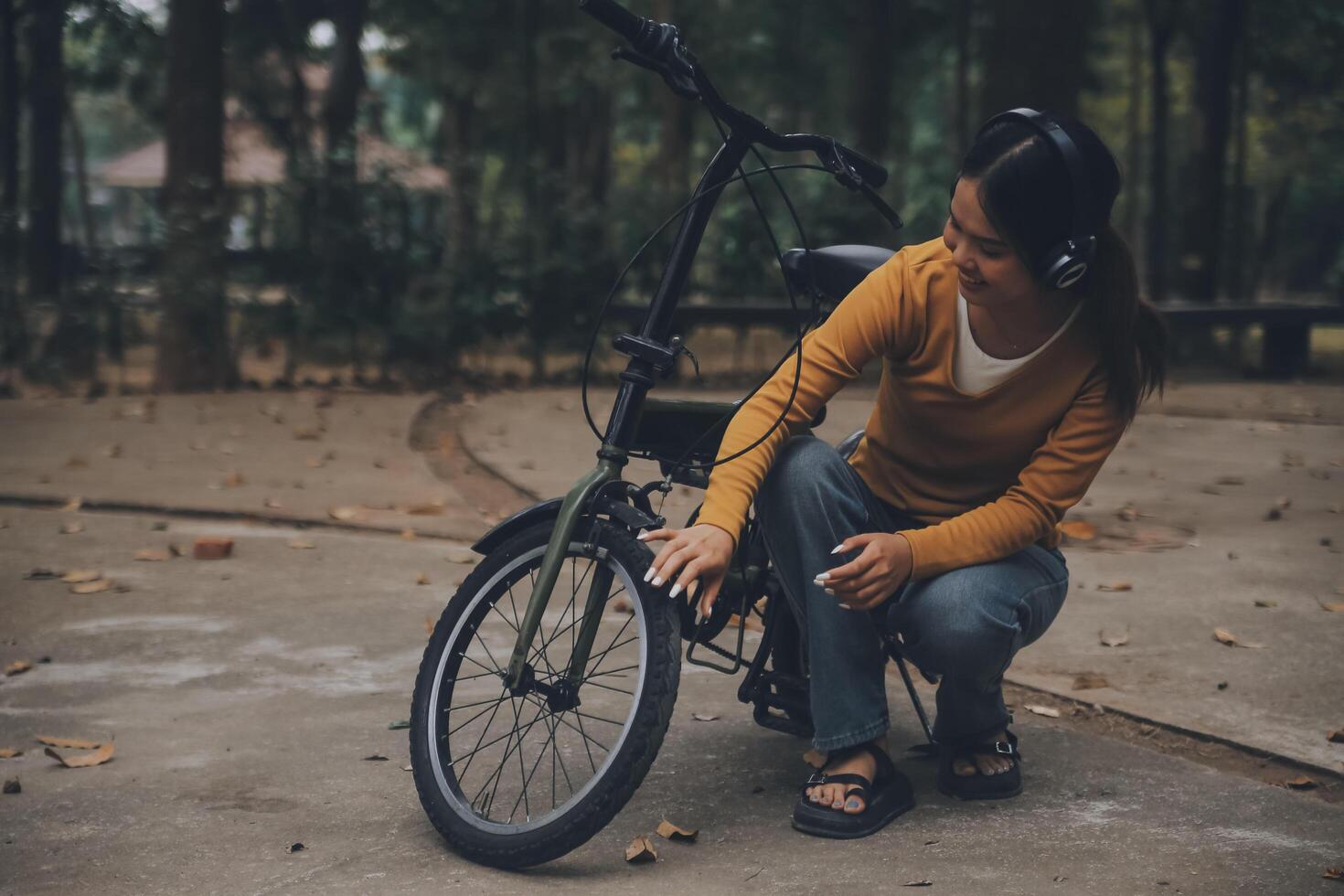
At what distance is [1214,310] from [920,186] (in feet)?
58.2

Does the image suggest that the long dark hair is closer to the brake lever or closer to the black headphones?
the black headphones

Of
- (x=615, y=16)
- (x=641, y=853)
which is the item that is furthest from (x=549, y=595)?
(x=615, y=16)

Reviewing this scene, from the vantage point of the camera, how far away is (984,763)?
333 centimetres

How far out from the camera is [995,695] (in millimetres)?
3336

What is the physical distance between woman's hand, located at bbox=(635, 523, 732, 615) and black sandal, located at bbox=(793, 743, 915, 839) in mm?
535

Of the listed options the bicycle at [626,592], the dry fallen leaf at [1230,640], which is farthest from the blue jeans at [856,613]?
the dry fallen leaf at [1230,640]

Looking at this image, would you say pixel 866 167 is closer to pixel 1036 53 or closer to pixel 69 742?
pixel 69 742

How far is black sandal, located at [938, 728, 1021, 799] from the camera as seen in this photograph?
10.9 feet

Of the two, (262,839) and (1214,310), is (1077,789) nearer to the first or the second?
(262,839)

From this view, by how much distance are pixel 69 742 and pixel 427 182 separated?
8712 millimetres

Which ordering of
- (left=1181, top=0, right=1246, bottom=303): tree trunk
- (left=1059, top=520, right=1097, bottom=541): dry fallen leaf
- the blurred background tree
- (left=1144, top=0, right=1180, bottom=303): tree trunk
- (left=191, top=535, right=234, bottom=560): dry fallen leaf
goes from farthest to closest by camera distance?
(left=1144, top=0, right=1180, bottom=303): tree trunk < (left=1181, top=0, right=1246, bottom=303): tree trunk < the blurred background tree < (left=1059, top=520, right=1097, bottom=541): dry fallen leaf < (left=191, top=535, right=234, bottom=560): dry fallen leaf

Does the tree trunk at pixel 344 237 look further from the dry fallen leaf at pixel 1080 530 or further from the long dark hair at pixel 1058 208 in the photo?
the long dark hair at pixel 1058 208

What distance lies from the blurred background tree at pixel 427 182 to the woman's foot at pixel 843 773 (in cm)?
854

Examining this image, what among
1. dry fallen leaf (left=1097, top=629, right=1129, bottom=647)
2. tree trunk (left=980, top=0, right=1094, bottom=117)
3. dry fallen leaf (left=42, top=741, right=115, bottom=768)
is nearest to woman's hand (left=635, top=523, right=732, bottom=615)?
dry fallen leaf (left=42, top=741, right=115, bottom=768)
